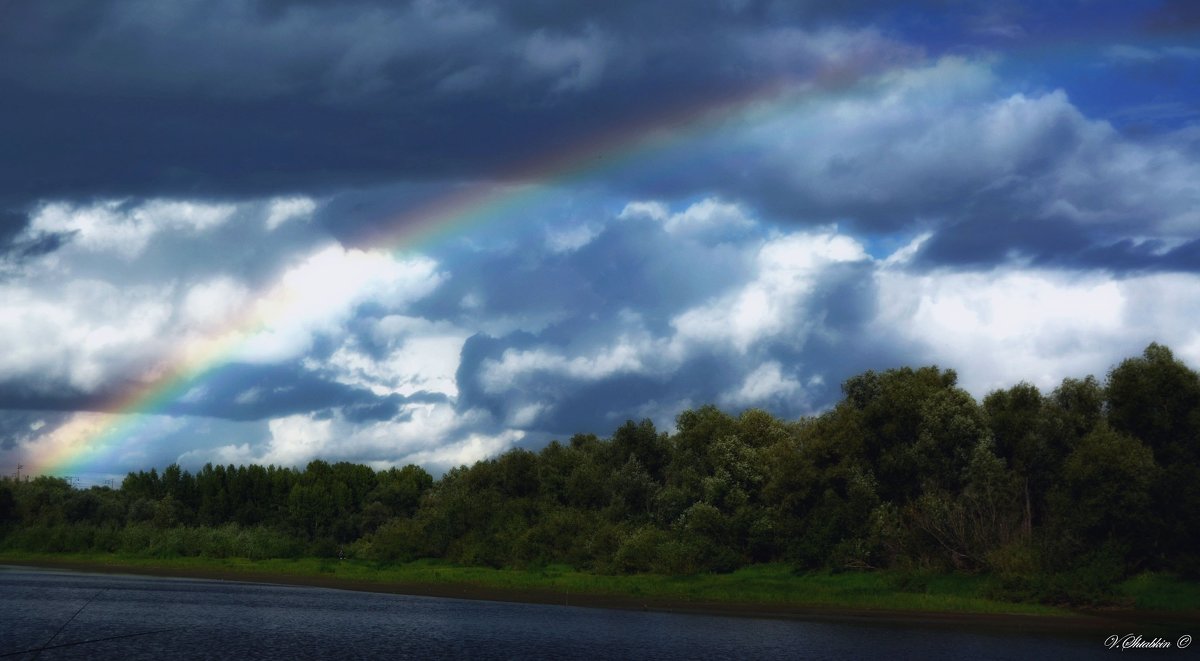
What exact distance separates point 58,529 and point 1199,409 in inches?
6603

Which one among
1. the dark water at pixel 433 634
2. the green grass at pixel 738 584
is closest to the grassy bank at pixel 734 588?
the green grass at pixel 738 584

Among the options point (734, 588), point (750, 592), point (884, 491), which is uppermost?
point (884, 491)

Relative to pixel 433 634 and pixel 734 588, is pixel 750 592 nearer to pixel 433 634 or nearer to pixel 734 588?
pixel 734 588

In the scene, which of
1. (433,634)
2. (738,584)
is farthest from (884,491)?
(433,634)

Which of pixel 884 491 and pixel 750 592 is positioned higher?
pixel 884 491

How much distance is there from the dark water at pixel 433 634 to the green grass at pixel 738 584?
385 inches

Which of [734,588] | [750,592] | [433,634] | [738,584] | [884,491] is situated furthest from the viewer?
[884,491]

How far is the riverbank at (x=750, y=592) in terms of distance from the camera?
249 feet

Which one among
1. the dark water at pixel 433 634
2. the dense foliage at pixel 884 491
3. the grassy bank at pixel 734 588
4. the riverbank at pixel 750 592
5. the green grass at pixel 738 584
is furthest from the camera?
the green grass at pixel 738 584

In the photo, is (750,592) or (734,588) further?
(734,588)

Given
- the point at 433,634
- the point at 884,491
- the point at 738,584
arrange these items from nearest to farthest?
the point at 433,634 < the point at 738,584 < the point at 884,491

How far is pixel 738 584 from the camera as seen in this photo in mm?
98250

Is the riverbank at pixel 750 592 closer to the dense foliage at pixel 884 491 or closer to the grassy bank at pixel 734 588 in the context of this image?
the grassy bank at pixel 734 588

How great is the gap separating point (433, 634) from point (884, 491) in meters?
47.1
